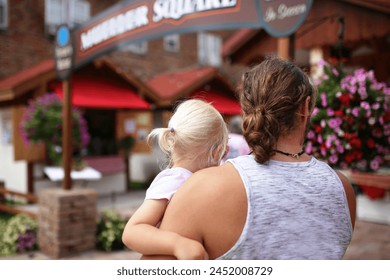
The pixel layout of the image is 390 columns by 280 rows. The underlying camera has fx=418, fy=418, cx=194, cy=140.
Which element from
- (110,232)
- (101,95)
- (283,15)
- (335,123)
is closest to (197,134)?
(335,123)

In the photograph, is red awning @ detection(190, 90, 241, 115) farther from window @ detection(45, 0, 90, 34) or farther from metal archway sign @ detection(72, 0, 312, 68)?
metal archway sign @ detection(72, 0, 312, 68)

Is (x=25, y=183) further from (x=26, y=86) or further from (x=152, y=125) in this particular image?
(x=152, y=125)

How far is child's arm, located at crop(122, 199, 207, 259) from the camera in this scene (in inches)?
48.0

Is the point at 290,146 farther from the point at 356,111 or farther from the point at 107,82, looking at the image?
the point at 107,82

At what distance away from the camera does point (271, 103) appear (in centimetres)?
128

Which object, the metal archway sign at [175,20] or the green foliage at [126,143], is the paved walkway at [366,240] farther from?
the green foliage at [126,143]

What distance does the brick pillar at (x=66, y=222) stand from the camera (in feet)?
18.7

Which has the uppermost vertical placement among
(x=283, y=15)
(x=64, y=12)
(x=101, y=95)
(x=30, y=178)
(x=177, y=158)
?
(x=64, y=12)

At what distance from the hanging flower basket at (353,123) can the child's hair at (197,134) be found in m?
1.39

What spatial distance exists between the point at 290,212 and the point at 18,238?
5940 mm

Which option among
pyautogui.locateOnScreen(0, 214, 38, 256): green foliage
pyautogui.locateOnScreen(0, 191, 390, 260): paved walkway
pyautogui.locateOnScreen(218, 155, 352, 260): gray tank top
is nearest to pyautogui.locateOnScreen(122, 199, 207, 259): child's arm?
pyautogui.locateOnScreen(218, 155, 352, 260): gray tank top

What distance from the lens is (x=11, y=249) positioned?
6.19 meters

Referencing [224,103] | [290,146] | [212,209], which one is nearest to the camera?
[212,209]

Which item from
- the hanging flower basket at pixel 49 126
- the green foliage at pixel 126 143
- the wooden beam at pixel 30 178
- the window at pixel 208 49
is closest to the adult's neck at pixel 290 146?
the hanging flower basket at pixel 49 126
